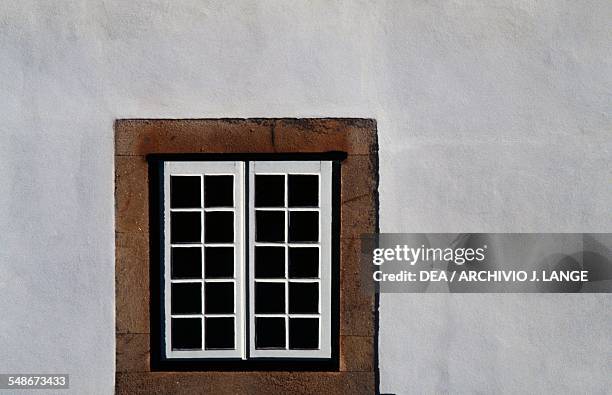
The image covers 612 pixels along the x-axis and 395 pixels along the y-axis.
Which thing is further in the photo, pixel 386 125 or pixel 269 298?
pixel 269 298

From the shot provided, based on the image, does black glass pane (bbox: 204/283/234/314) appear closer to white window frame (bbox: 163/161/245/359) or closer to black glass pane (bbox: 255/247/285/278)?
white window frame (bbox: 163/161/245/359)

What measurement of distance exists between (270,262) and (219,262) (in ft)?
1.27

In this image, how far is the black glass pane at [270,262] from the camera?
15.2 feet

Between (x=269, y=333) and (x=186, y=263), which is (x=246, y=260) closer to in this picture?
(x=186, y=263)

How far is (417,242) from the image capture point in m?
4.45

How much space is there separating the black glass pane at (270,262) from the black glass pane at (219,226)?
0.81ft

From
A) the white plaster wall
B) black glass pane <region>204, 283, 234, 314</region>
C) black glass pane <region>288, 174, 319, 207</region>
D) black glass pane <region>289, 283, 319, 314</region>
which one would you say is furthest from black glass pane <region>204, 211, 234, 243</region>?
the white plaster wall

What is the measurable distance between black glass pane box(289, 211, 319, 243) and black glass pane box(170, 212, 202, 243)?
0.70 metres

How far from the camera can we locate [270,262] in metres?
4.64

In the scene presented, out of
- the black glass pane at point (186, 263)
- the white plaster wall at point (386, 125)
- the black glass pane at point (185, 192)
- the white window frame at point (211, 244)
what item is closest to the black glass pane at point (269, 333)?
the white window frame at point (211, 244)

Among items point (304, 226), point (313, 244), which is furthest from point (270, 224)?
point (313, 244)

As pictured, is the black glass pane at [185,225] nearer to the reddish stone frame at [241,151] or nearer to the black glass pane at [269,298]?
the reddish stone frame at [241,151]

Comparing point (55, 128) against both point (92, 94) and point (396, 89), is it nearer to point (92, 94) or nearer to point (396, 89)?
point (92, 94)

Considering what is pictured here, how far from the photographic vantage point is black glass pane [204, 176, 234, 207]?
459 cm
